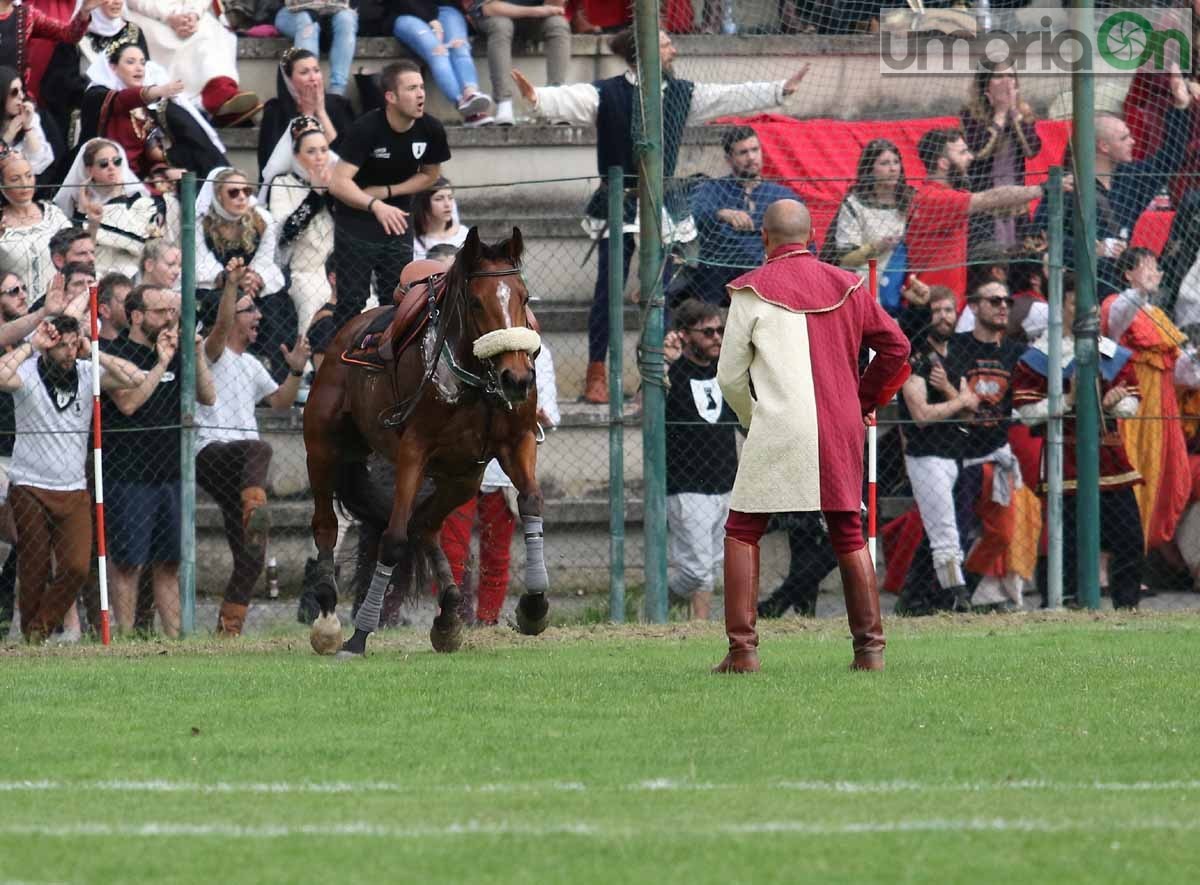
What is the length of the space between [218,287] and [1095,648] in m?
7.05

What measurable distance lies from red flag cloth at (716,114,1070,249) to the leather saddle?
5066mm

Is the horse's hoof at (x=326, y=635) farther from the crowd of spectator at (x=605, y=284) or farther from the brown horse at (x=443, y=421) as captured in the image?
the crowd of spectator at (x=605, y=284)

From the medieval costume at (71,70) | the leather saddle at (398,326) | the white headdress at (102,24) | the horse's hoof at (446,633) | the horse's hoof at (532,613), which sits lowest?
the horse's hoof at (446,633)

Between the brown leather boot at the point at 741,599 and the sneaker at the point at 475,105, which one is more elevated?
the sneaker at the point at 475,105

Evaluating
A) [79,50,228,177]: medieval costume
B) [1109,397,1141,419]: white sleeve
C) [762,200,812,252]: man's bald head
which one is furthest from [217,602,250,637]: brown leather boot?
[1109,397,1141,419]: white sleeve

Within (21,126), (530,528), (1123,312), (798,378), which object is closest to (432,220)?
(21,126)

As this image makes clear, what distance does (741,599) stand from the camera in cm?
1065

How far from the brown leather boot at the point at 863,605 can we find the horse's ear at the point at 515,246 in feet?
8.76

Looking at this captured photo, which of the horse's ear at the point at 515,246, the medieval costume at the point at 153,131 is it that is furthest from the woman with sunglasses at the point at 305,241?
the horse's ear at the point at 515,246

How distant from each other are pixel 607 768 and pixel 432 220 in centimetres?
914

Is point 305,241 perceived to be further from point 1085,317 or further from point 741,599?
point 741,599

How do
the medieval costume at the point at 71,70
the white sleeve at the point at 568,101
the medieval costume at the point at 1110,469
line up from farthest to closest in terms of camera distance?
the medieval costume at the point at 71,70 → the white sleeve at the point at 568,101 → the medieval costume at the point at 1110,469

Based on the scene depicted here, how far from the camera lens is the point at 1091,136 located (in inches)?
635

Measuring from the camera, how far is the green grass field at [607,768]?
6109mm
